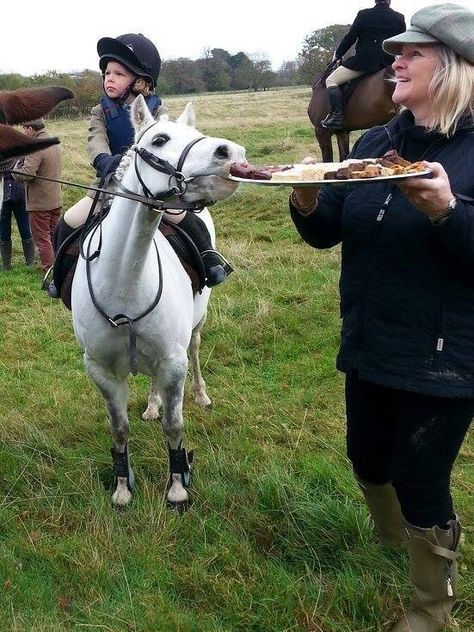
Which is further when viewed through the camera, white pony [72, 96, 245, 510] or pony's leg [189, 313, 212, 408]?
pony's leg [189, 313, 212, 408]

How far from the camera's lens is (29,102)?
10.4 ft

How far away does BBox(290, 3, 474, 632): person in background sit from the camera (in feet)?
7.02

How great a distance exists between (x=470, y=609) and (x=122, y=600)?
1554 mm

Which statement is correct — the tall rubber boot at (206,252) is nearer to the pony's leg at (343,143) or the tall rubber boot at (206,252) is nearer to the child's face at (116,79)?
the child's face at (116,79)

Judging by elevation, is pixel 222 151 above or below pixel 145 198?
above

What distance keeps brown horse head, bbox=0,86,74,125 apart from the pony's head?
50cm

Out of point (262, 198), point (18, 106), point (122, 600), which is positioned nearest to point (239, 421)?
point (122, 600)

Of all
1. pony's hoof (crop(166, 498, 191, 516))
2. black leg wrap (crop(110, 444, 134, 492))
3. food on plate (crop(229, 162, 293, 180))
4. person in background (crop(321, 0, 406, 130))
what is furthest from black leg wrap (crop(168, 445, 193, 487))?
person in background (crop(321, 0, 406, 130))

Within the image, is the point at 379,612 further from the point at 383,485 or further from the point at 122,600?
the point at 122,600

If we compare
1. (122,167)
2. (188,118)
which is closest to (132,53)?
(188,118)

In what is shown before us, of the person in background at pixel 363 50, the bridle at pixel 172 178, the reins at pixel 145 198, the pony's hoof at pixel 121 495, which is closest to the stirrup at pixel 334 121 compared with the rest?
the person in background at pixel 363 50

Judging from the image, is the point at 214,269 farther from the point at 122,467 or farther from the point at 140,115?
the point at 122,467

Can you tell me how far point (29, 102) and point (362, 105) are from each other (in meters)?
6.03

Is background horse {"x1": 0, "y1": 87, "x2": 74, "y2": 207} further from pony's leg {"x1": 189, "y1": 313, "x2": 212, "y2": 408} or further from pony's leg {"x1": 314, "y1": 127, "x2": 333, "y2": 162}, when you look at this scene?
pony's leg {"x1": 314, "y1": 127, "x2": 333, "y2": 162}
